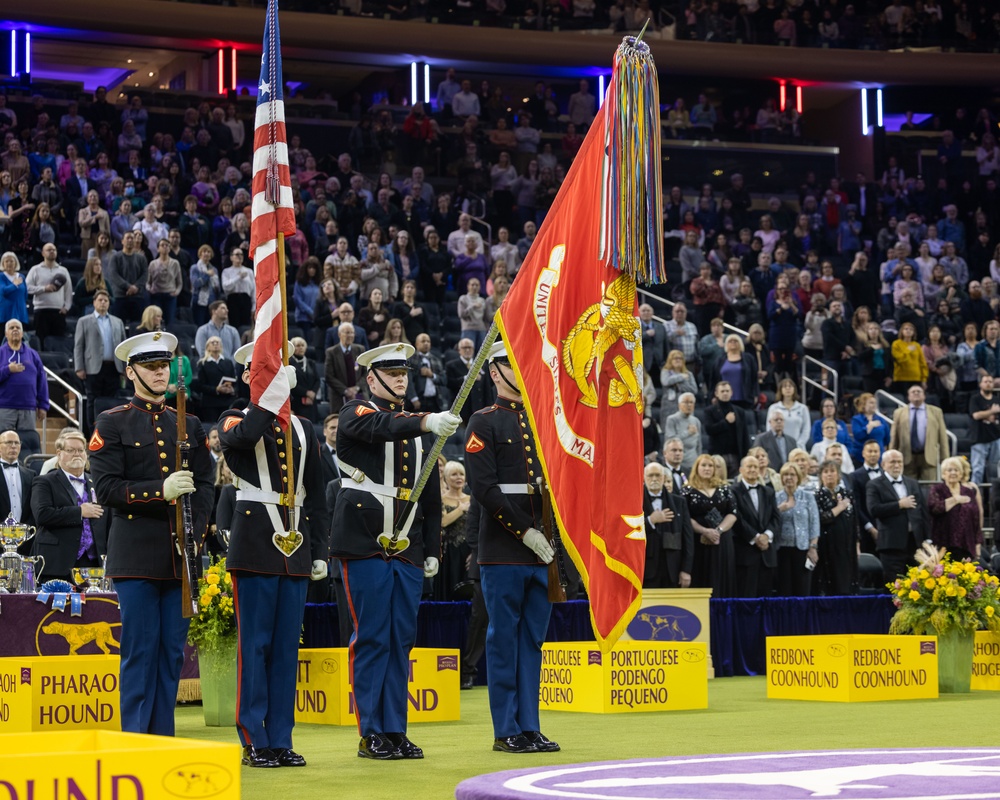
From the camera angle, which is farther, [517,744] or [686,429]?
[686,429]

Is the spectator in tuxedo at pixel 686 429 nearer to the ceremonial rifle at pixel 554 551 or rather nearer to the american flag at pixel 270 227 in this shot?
the ceremonial rifle at pixel 554 551

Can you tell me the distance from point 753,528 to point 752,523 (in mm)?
50

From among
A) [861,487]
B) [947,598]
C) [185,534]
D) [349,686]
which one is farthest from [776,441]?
[185,534]

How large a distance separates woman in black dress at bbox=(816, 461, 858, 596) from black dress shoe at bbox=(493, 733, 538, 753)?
25.6 feet

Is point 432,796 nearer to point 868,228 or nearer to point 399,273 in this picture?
point 399,273

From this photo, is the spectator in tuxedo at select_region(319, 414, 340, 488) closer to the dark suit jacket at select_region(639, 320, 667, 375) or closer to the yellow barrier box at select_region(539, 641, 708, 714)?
the yellow barrier box at select_region(539, 641, 708, 714)

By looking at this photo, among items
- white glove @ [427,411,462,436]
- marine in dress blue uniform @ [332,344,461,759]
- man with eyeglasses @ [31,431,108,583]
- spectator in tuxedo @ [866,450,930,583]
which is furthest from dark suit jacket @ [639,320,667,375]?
white glove @ [427,411,462,436]

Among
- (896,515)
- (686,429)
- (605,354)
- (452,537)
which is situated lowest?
(452,537)

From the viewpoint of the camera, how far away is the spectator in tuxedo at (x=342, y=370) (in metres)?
16.2

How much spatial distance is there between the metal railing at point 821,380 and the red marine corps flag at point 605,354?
13641 millimetres

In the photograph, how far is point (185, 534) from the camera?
7.05 metres

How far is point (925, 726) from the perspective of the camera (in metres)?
9.33

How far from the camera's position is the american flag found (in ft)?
24.5

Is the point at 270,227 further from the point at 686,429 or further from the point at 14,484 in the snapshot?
the point at 686,429
